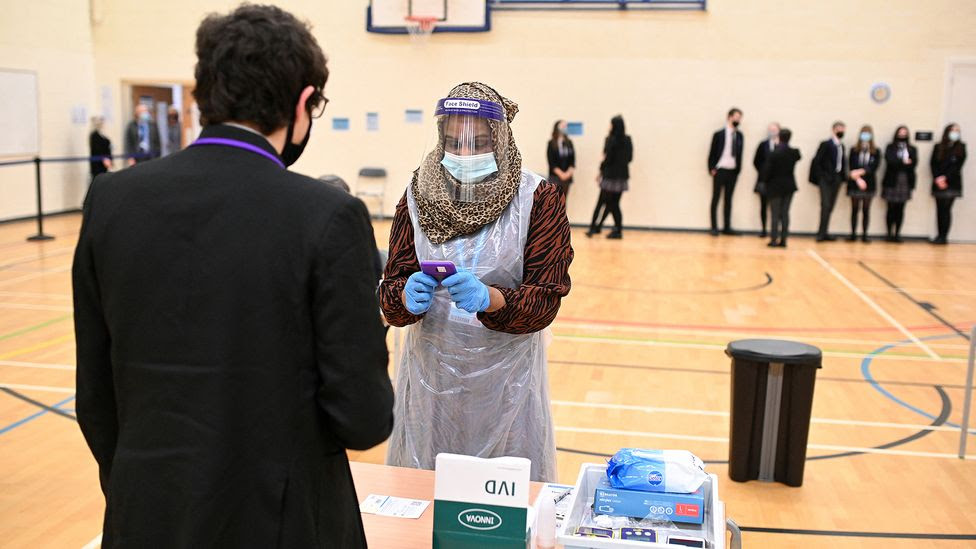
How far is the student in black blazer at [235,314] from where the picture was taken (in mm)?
1369

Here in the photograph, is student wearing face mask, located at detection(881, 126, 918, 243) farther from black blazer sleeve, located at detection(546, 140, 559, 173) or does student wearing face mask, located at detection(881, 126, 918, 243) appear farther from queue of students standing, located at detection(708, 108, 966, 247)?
black blazer sleeve, located at detection(546, 140, 559, 173)

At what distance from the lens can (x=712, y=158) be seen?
1401 centimetres

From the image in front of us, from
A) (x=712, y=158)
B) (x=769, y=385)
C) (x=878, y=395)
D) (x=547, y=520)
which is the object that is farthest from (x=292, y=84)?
(x=712, y=158)

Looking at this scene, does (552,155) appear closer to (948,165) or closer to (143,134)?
(948,165)

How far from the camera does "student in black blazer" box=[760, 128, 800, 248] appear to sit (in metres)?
12.8

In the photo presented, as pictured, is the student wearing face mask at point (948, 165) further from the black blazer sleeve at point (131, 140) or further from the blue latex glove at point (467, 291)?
the black blazer sleeve at point (131, 140)

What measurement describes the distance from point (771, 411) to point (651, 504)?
8.82 ft

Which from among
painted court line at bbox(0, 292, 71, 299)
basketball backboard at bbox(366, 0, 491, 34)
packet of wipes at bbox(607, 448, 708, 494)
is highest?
basketball backboard at bbox(366, 0, 491, 34)

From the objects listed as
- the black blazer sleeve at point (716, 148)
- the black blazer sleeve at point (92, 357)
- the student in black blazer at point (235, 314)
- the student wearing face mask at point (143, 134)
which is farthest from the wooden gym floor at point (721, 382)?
the student wearing face mask at point (143, 134)

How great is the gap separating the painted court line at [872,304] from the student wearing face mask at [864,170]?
1566mm

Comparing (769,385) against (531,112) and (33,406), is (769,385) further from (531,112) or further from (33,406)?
(531,112)

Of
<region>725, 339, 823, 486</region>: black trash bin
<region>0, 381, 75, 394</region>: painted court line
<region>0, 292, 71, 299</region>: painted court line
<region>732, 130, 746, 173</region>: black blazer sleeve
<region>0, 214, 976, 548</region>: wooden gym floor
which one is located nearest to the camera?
<region>0, 214, 976, 548</region>: wooden gym floor

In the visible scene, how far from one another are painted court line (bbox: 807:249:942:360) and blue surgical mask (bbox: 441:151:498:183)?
5.69m

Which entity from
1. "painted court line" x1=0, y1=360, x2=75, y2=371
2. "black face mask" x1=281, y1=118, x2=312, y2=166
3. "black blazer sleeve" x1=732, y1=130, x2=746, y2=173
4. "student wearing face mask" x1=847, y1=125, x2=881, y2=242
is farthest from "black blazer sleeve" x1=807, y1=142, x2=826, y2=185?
"black face mask" x1=281, y1=118, x2=312, y2=166
